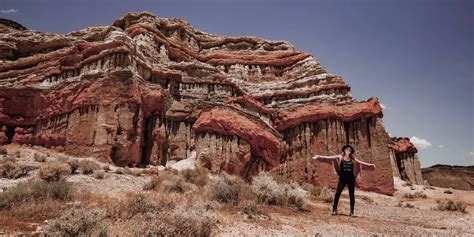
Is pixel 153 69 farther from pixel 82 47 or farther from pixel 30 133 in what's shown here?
pixel 30 133

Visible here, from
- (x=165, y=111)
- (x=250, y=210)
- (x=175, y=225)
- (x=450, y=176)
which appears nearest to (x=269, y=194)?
(x=250, y=210)

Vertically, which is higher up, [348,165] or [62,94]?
[62,94]

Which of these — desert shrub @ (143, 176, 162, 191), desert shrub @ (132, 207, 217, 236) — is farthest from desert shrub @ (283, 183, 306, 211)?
desert shrub @ (132, 207, 217, 236)

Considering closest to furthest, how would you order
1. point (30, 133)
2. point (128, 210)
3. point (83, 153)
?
point (128, 210) < point (83, 153) < point (30, 133)

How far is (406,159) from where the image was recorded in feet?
145

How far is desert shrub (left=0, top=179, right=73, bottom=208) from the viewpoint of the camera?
857cm

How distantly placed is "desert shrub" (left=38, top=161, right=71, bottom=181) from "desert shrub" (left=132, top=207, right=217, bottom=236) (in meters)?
6.88

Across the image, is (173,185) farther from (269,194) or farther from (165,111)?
(165,111)

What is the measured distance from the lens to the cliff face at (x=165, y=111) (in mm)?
22562

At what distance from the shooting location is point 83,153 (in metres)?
21.2

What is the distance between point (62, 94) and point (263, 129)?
618 inches

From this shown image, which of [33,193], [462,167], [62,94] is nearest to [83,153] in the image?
[62,94]

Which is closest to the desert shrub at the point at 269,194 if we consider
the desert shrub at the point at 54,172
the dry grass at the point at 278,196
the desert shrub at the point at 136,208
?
the dry grass at the point at 278,196

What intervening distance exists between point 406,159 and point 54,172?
4422cm
